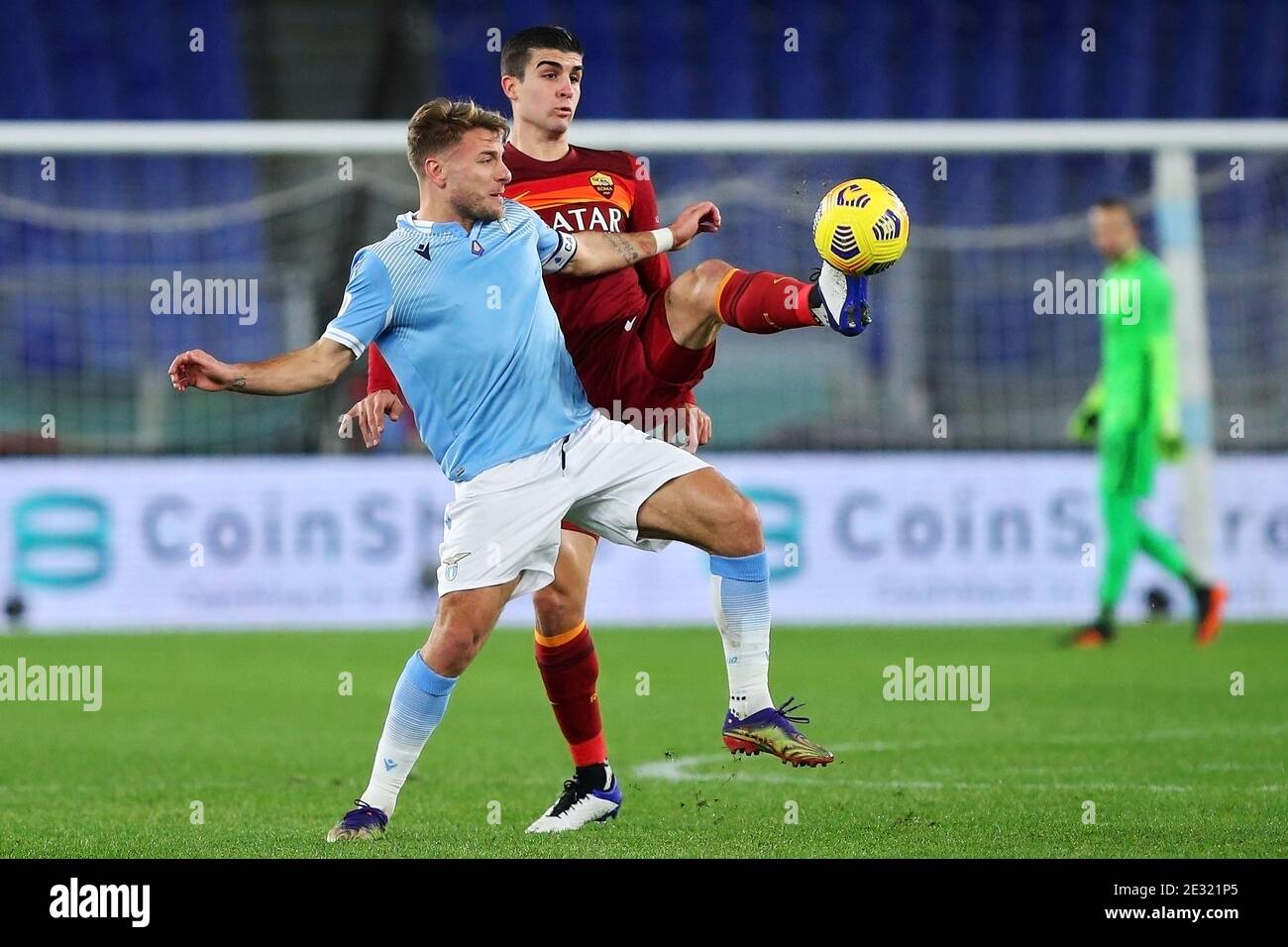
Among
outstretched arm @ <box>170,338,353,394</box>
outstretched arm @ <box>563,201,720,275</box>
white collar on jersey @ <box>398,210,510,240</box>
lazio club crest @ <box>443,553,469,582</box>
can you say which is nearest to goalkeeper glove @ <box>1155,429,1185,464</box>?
outstretched arm @ <box>563,201,720,275</box>

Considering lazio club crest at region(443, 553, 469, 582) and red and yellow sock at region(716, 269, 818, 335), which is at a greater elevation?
red and yellow sock at region(716, 269, 818, 335)

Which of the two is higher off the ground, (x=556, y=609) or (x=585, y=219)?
(x=585, y=219)

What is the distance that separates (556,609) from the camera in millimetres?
6180

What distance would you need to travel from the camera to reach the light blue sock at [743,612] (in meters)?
5.70

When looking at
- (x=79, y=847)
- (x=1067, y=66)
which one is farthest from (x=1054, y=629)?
(x=79, y=847)

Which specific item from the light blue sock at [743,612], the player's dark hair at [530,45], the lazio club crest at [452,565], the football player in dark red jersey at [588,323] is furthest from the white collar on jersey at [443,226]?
the light blue sock at [743,612]

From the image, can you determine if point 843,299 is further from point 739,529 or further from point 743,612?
point 743,612

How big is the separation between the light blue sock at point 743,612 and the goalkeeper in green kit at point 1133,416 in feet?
21.5

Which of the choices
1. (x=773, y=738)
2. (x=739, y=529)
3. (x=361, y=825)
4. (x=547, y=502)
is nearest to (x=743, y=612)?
(x=739, y=529)

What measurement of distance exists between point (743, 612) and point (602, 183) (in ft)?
5.00

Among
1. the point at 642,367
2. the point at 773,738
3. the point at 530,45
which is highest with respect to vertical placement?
the point at 530,45

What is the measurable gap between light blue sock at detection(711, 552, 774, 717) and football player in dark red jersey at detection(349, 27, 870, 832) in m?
0.10

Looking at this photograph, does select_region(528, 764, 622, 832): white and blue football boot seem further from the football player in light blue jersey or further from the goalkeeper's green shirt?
the goalkeeper's green shirt

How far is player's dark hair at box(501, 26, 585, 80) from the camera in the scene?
19.9ft
